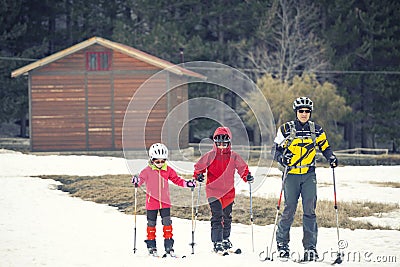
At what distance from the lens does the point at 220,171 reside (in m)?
9.83

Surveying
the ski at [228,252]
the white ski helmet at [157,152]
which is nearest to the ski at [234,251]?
the ski at [228,252]

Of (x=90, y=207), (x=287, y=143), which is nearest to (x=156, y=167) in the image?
(x=287, y=143)

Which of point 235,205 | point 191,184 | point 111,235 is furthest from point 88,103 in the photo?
point 191,184

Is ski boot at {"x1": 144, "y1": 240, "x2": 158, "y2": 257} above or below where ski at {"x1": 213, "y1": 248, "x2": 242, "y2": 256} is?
above

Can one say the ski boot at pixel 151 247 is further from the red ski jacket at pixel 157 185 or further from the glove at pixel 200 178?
the glove at pixel 200 178

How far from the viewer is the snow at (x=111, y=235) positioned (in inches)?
367

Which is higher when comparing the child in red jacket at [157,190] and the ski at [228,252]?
the child in red jacket at [157,190]

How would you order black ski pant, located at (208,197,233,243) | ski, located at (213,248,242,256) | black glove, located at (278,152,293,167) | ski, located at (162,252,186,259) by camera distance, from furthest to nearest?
black ski pant, located at (208,197,233,243) → ski, located at (213,248,242,256) → ski, located at (162,252,186,259) → black glove, located at (278,152,293,167)

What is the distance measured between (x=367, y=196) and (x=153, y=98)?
14903mm

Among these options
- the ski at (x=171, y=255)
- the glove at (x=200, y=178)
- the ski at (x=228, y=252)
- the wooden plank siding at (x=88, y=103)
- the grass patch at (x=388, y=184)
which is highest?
the wooden plank siding at (x=88, y=103)

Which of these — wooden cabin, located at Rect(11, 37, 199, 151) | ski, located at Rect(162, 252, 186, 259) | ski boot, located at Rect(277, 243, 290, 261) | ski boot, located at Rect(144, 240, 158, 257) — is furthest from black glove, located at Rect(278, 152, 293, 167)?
wooden cabin, located at Rect(11, 37, 199, 151)

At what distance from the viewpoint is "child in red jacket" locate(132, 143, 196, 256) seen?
31.9ft

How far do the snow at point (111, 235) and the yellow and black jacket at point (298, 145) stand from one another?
131 cm

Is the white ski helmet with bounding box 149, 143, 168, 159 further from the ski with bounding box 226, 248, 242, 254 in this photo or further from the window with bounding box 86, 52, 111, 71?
the window with bounding box 86, 52, 111, 71
